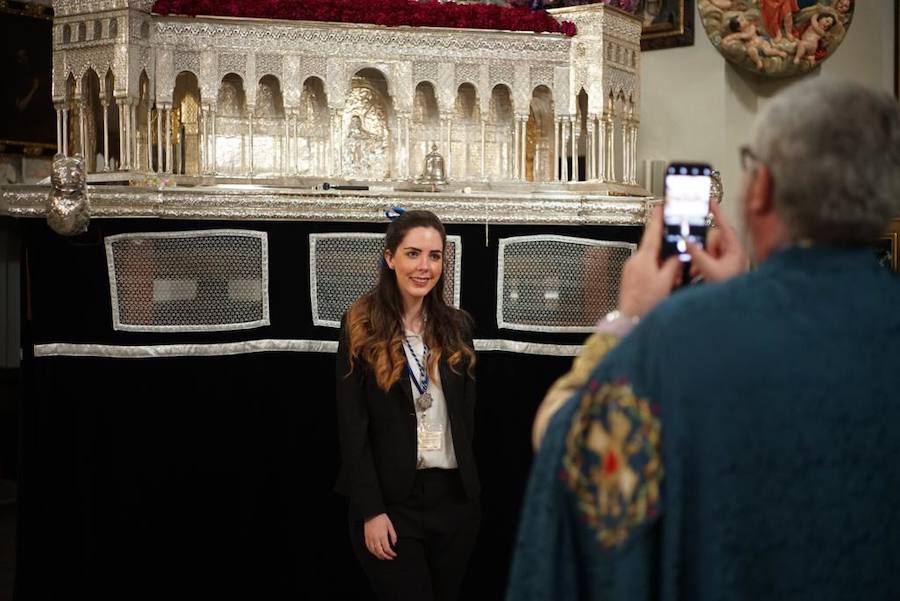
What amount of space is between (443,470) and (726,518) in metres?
2.25

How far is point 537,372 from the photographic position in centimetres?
569

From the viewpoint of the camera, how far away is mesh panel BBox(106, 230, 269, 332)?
5316 millimetres

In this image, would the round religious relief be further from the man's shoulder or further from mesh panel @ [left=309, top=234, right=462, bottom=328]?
the man's shoulder

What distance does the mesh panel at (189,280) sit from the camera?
5316 mm

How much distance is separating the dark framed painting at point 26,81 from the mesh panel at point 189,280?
13.1ft

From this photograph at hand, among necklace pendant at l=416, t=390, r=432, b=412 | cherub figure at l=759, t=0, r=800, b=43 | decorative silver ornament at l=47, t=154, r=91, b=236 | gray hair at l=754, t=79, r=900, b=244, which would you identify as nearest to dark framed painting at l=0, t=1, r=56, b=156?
decorative silver ornament at l=47, t=154, r=91, b=236

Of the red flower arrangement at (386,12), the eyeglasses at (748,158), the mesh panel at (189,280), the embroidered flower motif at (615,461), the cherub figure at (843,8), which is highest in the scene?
the cherub figure at (843,8)

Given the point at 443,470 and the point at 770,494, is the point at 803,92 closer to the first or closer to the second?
the point at 770,494

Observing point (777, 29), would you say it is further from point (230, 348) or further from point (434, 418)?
point (434, 418)

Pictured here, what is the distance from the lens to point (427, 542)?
4102mm

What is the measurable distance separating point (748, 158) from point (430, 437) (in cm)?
229

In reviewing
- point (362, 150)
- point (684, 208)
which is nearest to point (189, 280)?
point (362, 150)

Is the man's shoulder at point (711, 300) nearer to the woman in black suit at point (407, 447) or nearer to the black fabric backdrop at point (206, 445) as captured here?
the woman in black suit at point (407, 447)

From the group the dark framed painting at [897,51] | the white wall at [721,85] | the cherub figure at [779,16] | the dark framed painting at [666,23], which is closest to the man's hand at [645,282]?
the white wall at [721,85]
